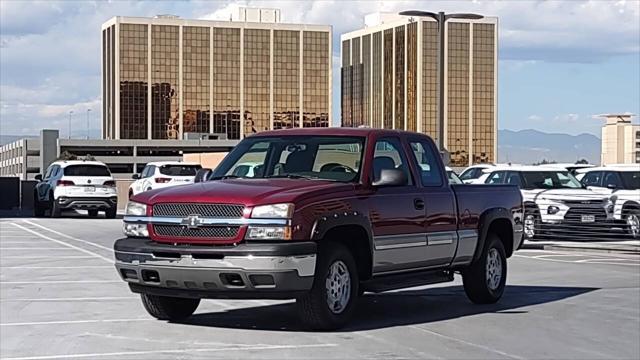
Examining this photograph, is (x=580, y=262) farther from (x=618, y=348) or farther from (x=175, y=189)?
(x=175, y=189)

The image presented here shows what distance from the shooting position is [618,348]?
33.9ft

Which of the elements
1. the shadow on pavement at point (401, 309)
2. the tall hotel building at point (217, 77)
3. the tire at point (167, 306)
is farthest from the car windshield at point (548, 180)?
the tall hotel building at point (217, 77)

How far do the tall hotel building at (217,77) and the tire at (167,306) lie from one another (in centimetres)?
13052

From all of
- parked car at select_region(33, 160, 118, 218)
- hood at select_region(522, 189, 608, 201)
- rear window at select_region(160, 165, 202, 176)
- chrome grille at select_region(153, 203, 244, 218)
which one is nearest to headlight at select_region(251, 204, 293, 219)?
chrome grille at select_region(153, 203, 244, 218)

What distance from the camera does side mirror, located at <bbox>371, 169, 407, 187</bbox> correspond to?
11.0 m

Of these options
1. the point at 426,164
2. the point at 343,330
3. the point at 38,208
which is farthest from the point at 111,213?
the point at 343,330

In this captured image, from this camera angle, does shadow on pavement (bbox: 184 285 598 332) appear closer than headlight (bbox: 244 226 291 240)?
No

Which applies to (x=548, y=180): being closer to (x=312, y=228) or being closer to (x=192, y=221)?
(x=312, y=228)

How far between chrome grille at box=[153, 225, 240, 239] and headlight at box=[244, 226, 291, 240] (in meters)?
0.13

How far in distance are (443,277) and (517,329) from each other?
1.35m

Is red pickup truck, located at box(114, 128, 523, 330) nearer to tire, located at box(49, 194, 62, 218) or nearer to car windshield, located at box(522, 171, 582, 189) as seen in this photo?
car windshield, located at box(522, 171, 582, 189)

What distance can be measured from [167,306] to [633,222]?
1837cm

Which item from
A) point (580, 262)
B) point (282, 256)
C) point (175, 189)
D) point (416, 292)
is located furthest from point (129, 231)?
point (580, 262)

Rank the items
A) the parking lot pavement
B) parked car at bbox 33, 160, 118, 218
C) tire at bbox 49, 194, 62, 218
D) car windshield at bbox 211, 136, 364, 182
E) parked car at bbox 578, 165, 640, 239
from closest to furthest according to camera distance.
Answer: the parking lot pavement → car windshield at bbox 211, 136, 364, 182 → parked car at bbox 578, 165, 640, 239 → parked car at bbox 33, 160, 118, 218 → tire at bbox 49, 194, 62, 218
